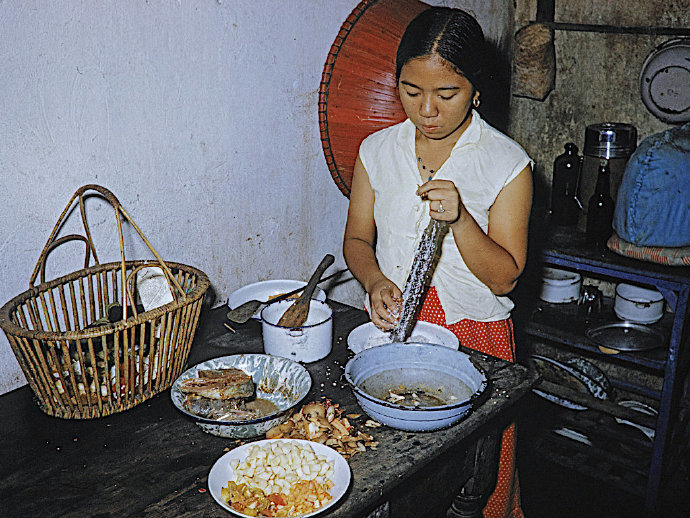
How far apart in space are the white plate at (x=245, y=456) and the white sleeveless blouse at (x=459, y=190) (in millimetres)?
740

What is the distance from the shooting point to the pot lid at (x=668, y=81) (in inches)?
113

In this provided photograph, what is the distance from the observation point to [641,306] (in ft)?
9.65

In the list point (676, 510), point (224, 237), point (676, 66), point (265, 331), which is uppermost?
point (676, 66)

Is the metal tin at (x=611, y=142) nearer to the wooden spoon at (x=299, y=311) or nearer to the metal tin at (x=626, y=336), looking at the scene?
the metal tin at (x=626, y=336)

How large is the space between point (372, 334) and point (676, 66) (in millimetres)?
2098

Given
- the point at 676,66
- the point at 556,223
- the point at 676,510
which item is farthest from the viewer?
the point at 556,223

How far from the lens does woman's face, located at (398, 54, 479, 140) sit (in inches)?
63.1

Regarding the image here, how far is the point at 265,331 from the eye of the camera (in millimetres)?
1671

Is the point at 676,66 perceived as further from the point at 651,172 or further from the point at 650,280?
the point at 650,280

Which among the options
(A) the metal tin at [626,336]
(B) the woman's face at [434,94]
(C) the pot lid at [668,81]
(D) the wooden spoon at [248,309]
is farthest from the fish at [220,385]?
(C) the pot lid at [668,81]

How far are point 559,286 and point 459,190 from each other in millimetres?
1587

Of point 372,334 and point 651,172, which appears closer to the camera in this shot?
point 372,334

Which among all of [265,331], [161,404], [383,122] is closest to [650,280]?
[383,122]

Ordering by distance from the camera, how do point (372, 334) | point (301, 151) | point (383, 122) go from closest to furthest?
point (372, 334) < point (383, 122) < point (301, 151)
